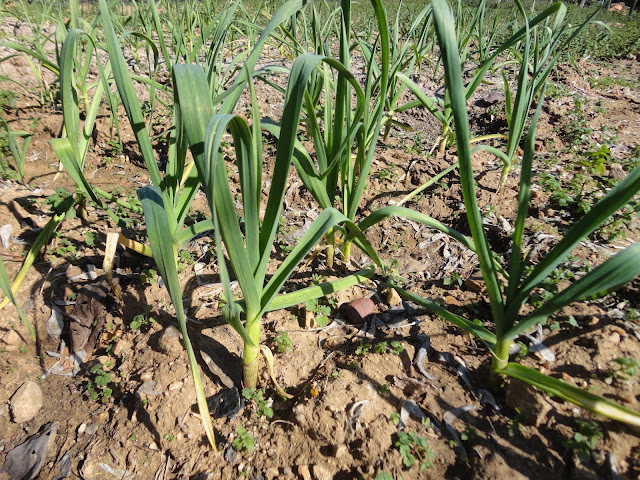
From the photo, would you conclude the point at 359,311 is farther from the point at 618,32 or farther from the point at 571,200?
the point at 618,32

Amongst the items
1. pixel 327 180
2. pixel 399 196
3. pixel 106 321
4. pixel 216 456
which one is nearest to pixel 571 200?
pixel 399 196

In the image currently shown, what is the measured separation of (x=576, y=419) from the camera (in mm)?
1022

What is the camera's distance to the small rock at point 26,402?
1.30 m

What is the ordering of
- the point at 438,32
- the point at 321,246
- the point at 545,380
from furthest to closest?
1. the point at 321,246
2. the point at 545,380
3. the point at 438,32

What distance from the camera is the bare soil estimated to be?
106cm

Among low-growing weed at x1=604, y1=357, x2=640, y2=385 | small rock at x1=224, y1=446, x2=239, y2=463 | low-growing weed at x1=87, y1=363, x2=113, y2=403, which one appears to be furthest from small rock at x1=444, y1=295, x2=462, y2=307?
low-growing weed at x1=87, y1=363, x2=113, y2=403

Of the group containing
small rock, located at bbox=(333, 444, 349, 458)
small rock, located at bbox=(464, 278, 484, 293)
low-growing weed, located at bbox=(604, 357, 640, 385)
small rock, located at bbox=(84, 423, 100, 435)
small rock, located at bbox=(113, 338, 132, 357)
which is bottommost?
small rock, located at bbox=(84, 423, 100, 435)

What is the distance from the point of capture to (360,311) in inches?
59.9

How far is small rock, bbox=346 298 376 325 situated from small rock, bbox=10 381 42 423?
1093 mm

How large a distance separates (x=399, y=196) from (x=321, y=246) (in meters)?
0.78

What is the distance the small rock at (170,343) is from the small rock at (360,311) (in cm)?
62

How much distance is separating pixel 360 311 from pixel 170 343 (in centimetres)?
68

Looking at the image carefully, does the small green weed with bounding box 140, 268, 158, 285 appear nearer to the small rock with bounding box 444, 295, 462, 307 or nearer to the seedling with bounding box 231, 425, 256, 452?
the seedling with bounding box 231, 425, 256, 452

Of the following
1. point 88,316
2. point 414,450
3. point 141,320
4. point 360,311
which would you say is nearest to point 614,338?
point 414,450
